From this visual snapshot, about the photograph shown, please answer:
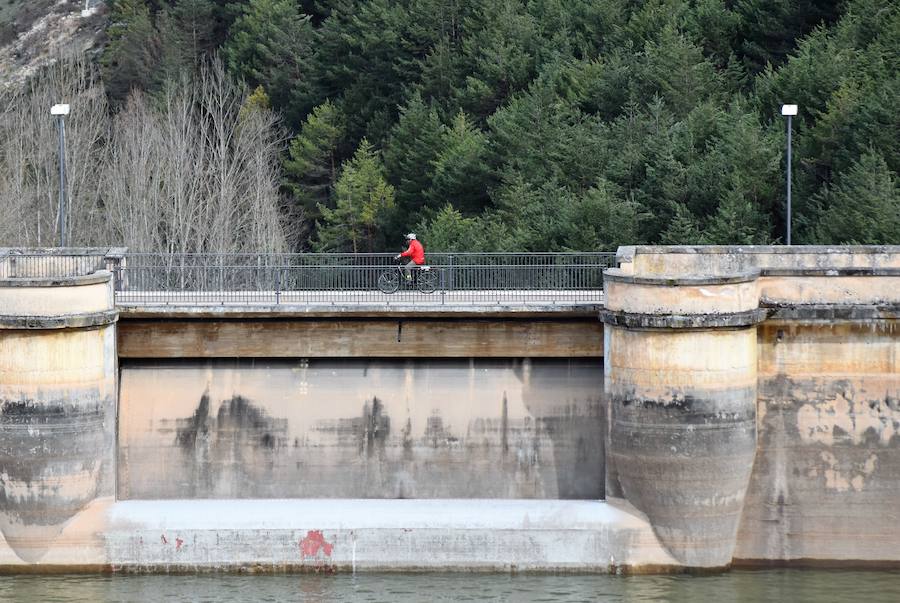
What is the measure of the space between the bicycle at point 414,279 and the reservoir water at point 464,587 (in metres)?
6.85

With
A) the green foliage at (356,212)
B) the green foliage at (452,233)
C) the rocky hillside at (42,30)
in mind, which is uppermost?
the rocky hillside at (42,30)

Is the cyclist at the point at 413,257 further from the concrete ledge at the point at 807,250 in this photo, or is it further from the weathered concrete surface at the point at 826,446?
the weathered concrete surface at the point at 826,446

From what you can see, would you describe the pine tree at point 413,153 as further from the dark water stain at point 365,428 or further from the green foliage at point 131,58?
the dark water stain at point 365,428

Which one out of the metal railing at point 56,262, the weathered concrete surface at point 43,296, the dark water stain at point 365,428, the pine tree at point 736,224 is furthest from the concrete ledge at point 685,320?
the pine tree at point 736,224

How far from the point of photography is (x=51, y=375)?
120ft

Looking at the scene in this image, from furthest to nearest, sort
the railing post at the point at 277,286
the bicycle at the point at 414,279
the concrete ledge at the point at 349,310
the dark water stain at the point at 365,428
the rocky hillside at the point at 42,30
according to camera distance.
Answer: the rocky hillside at the point at 42,30
the bicycle at the point at 414,279
the dark water stain at the point at 365,428
the railing post at the point at 277,286
the concrete ledge at the point at 349,310

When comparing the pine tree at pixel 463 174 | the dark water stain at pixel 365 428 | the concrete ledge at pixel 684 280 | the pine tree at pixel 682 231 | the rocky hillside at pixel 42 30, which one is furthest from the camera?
the rocky hillside at pixel 42 30

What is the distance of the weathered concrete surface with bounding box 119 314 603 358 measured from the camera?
38.9 metres

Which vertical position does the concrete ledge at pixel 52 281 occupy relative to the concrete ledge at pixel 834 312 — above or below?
above

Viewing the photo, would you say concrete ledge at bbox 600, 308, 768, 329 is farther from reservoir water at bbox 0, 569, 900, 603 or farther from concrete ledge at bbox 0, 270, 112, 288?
concrete ledge at bbox 0, 270, 112, 288

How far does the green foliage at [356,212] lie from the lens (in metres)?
78.0

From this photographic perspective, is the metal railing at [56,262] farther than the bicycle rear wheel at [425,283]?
No

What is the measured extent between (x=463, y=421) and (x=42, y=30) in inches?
3530

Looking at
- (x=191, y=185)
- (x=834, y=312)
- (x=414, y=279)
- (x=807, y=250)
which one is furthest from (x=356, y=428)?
(x=191, y=185)
